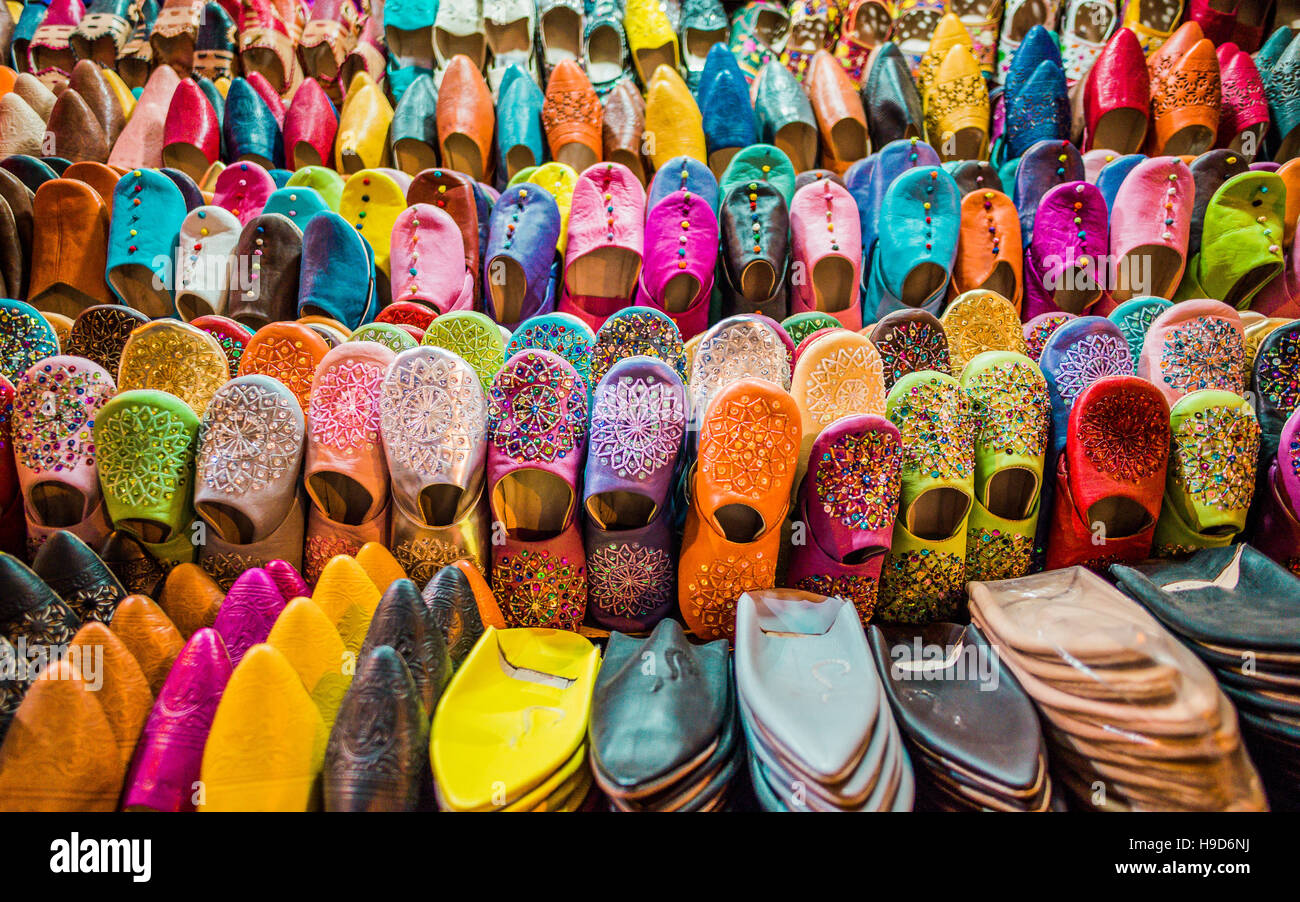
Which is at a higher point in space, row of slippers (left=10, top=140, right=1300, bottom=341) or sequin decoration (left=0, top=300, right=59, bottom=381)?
row of slippers (left=10, top=140, right=1300, bottom=341)

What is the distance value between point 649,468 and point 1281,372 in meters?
1.15

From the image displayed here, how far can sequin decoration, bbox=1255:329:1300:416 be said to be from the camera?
3.90ft

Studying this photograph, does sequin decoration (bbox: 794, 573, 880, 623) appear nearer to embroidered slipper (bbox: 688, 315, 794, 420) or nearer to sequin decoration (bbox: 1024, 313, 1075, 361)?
embroidered slipper (bbox: 688, 315, 794, 420)

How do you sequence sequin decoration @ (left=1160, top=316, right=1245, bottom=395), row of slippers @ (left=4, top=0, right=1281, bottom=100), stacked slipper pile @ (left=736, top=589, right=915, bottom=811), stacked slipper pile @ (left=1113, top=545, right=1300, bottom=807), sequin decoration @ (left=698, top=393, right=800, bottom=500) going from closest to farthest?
stacked slipper pile @ (left=736, top=589, right=915, bottom=811) < stacked slipper pile @ (left=1113, top=545, right=1300, bottom=807) < sequin decoration @ (left=698, top=393, right=800, bottom=500) < sequin decoration @ (left=1160, top=316, right=1245, bottom=395) < row of slippers @ (left=4, top=0, right=1281, bottom=100)

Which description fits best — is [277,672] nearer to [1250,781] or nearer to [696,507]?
[696,507]

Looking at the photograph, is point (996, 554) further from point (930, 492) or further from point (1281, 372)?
point (1281, 372)

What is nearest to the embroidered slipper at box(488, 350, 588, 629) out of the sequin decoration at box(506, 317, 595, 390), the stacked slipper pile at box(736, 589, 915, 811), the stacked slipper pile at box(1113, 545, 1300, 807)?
the sequin decoration at box(506, 317, 595, 390)

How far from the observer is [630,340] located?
125 centimetres

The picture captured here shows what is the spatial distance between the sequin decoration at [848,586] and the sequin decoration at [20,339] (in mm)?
1417

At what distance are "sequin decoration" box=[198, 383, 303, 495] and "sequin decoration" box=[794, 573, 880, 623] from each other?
2.82 feet

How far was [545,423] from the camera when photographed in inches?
41.8
